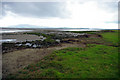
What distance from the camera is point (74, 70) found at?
8.78 metres

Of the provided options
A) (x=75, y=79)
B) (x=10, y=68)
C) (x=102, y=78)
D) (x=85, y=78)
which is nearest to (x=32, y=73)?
(x=10, y=68)

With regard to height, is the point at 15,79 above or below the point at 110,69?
below

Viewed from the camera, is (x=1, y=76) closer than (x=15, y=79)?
No

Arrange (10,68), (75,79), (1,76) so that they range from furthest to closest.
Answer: (10,68), (1,76), (75,79)

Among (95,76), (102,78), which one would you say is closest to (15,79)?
(95,76)

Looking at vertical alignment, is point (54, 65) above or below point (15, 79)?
above

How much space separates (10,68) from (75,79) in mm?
8377

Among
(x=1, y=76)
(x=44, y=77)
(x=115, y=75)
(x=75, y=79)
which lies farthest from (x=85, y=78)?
(x=1, y=76)

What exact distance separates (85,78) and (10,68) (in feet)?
30.5

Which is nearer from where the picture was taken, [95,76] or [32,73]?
[95,76]

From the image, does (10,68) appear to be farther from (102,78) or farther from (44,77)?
(102,78)

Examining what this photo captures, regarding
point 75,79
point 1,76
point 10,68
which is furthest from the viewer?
point 10,68

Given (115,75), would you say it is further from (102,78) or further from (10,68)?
(10,68)

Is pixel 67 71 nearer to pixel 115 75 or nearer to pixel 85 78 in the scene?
pixel 85 78
